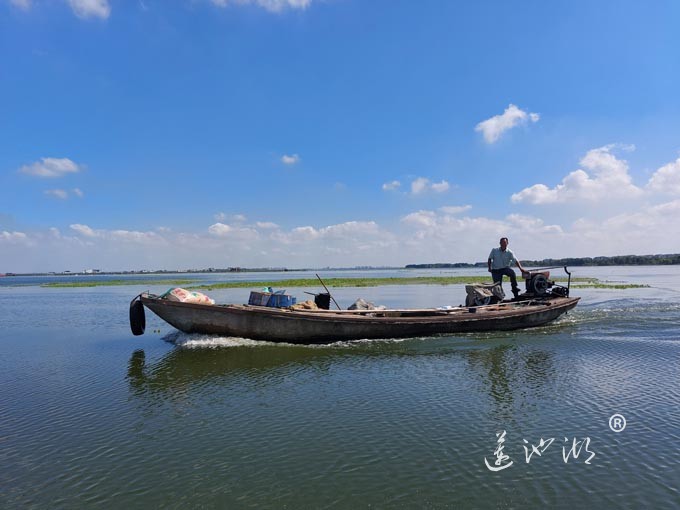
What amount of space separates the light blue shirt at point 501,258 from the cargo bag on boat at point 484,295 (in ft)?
3.78

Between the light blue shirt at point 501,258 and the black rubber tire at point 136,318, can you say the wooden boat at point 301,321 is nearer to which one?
the black rubber tire at point 136,318

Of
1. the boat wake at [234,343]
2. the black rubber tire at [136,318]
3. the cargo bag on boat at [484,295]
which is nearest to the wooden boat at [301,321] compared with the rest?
the black rubber tire at [136,318]

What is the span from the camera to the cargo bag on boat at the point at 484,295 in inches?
715

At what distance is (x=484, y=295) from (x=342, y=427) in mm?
12660

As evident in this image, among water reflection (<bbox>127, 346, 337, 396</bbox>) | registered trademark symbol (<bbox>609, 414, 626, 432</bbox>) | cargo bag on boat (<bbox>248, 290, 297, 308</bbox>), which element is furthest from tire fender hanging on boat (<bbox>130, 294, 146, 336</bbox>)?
registered trademark symbol (<bbox>609, 414, 626, 432</bbox>)

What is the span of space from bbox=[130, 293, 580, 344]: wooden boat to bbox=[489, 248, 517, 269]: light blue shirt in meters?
2.35

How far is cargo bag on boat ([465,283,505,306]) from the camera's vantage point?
1817cm

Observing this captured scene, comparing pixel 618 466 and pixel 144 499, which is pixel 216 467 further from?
pixel 618 466

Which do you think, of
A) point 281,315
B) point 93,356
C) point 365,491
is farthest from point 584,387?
point 93,356

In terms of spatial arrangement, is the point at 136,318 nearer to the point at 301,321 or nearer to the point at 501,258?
the point at 301,321

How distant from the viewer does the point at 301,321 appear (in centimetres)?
1434

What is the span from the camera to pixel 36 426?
7.71 metres

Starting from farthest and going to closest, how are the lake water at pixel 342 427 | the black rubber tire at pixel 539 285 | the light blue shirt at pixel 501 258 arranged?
1. the black rubber tire at pixel 539 285
2. the light blue shirt at pixel 501 258
3. the lake water at pixel 342 427

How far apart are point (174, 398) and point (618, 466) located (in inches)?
332
